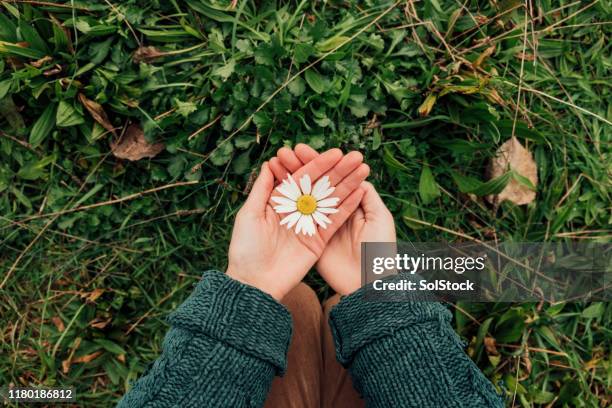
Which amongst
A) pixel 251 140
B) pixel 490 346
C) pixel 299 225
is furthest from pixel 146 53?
pixel 490 346

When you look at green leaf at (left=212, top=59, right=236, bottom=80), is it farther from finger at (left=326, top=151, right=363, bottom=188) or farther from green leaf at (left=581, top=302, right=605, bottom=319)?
green leaf at (left=581, top=302, right=605, bottom=319)

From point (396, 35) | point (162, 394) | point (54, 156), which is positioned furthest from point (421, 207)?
point (54, 156)

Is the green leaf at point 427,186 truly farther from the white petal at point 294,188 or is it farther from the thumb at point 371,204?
the white petal at point 294,188

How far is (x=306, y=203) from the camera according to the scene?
72.3 inches

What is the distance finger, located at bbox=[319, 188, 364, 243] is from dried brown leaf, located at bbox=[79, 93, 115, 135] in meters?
0.86

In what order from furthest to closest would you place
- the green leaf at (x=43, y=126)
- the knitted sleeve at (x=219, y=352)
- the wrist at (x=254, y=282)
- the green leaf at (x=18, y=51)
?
the green leaf at (x=43, y=126)
the green leaf at (x=18, y=51)
the wrist at (x=254, y=282)
the knitted sleeve at (x=219, y=352)

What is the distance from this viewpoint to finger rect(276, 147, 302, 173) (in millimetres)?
1813

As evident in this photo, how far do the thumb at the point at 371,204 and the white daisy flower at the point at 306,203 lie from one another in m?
0.10

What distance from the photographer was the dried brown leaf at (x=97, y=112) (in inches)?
77.0

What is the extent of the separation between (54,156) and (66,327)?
650mm

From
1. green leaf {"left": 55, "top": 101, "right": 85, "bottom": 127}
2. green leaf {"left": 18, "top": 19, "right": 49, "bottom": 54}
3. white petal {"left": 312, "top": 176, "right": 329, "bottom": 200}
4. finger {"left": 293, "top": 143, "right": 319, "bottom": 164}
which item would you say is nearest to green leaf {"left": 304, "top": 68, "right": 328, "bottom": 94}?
finger {"left": 293, "top": 143, "right": 319, "bottom": 164}

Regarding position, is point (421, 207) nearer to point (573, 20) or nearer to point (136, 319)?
point (573, 20)

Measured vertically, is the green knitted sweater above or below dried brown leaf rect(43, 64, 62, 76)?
below

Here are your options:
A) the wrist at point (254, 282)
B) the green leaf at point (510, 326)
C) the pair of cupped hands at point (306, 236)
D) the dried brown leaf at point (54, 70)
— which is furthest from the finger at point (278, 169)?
the green leaf at point (510, 326)
